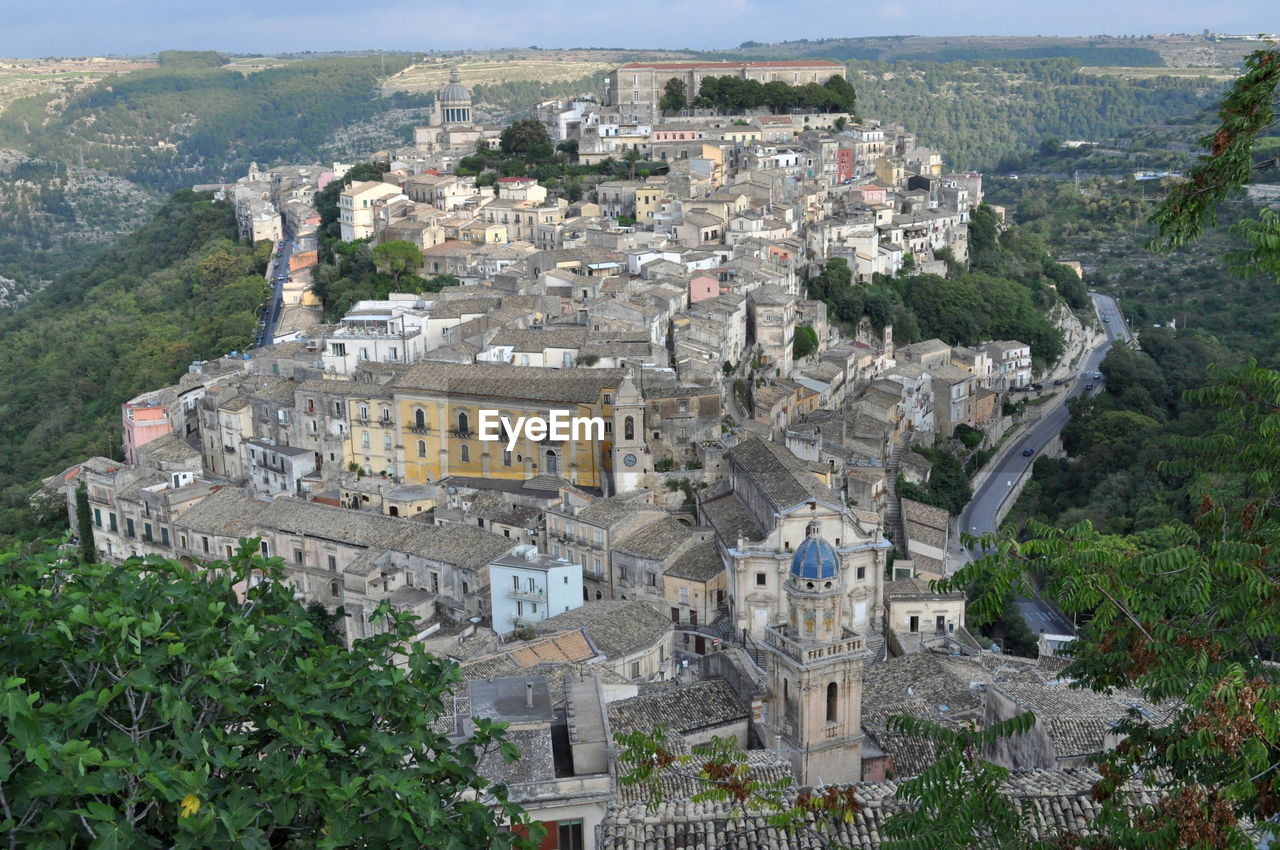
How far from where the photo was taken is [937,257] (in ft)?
203

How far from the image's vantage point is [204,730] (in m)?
9.04

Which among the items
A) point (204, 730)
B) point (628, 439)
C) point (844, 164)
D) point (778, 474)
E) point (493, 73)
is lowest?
point (628, 439)

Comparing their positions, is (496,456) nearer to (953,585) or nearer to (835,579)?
(835,579)

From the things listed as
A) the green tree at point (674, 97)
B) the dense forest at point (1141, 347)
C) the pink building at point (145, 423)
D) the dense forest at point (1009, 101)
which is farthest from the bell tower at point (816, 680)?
the dense forest at point (1009, 101)

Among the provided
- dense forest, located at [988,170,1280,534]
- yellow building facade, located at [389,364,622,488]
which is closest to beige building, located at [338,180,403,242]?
yellow building facade, located at [389,364,622,488]

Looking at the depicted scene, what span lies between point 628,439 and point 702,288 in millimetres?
12120

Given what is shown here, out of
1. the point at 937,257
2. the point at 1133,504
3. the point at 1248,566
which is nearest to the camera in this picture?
the point at 1248,566

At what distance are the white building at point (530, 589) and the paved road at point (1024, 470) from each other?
43.2 ft

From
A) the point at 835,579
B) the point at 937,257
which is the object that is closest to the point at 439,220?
the point at 937,257

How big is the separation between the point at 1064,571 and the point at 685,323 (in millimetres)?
32311

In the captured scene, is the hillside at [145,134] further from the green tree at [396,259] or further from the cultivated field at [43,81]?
the green tree at [396,259]

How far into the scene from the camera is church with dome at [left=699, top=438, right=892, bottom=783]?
65.7 ft

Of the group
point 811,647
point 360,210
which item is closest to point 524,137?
point 360,210

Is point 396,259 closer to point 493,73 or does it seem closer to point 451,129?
point 451,129
